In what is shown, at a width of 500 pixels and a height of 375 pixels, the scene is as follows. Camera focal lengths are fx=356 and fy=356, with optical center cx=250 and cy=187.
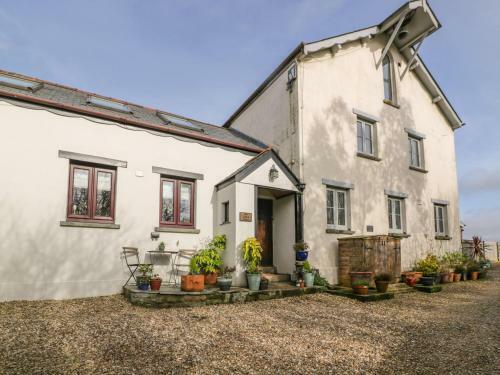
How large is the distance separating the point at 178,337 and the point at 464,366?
3790 millimetres

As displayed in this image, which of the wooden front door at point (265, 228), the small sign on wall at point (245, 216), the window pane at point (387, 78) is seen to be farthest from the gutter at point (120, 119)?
the window pane at point (387, 78)

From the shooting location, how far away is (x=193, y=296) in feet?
25.0

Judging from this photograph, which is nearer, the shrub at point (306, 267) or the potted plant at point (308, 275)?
the potted plant at point (308, 275)

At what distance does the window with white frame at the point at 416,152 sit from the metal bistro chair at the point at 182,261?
10.5 metres

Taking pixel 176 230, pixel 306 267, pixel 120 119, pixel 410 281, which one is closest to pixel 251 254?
pixel 306 267

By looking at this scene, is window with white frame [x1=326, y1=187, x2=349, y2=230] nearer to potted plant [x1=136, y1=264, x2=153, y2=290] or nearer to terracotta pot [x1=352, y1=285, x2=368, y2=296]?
terracotta pot [x1=352, y1=285, x2=368, y2=296]

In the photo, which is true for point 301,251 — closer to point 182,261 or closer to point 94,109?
point 182,261

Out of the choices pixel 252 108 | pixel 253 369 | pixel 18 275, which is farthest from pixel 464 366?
pixel 252 108

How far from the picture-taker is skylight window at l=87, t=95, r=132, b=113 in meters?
9.88

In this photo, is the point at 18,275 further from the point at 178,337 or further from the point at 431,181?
the point at 431,181

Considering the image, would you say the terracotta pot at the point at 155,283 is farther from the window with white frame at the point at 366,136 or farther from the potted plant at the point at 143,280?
the window with white frame at the point at 366,136

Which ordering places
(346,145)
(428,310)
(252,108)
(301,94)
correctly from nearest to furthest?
(428,310) → (301,94) → (346,145) → (252,108)

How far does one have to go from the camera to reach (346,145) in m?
12.5

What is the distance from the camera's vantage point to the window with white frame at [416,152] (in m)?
15.2
